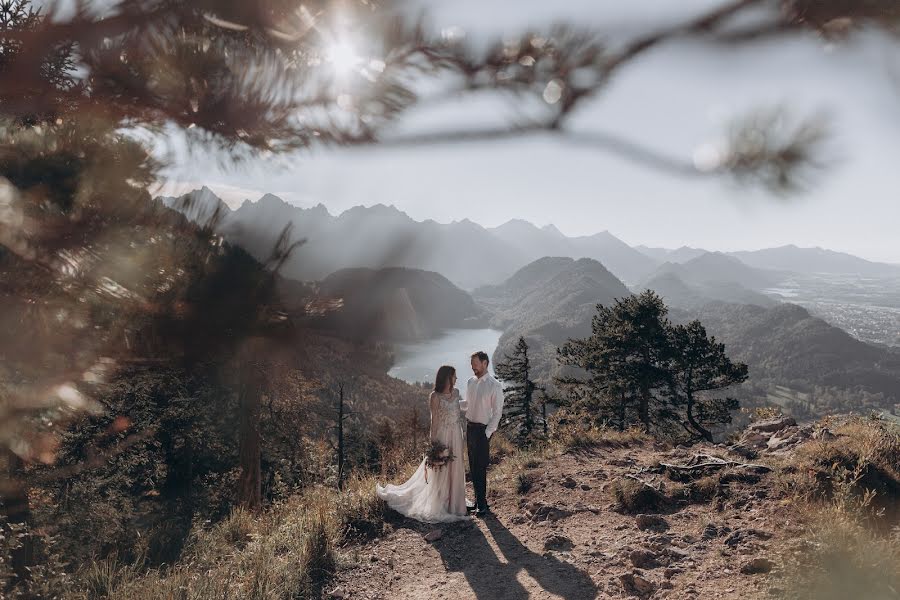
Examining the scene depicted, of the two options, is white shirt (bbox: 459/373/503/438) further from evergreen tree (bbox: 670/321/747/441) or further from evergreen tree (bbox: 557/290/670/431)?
evergreen tree (bbox: 670/321/747/441)

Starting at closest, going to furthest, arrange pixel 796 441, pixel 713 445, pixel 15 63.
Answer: pixel 15 63, pixel 796 441, pixel 713 445

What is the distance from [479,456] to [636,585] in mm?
2234

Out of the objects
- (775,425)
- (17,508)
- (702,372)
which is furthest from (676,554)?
(702,372)

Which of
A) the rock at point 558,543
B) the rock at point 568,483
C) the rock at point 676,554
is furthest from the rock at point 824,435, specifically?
the rock at point 558,543

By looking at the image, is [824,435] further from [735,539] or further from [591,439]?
[591,439]

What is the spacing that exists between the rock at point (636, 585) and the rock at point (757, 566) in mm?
673

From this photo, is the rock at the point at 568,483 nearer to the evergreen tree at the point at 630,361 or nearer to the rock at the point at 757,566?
the rock at the point at 757,566

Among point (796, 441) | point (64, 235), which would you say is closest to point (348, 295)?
point (64, 235)

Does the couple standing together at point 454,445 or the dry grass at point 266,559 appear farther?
the couple standing together at point 454,445

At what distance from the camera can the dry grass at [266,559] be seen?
126 inches

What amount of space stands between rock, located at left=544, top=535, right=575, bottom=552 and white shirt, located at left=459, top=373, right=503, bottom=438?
1.25 meters

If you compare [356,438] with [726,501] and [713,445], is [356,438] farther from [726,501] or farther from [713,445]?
[726,501]

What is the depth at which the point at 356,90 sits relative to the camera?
2.18 m

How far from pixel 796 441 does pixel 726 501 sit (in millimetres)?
2519
